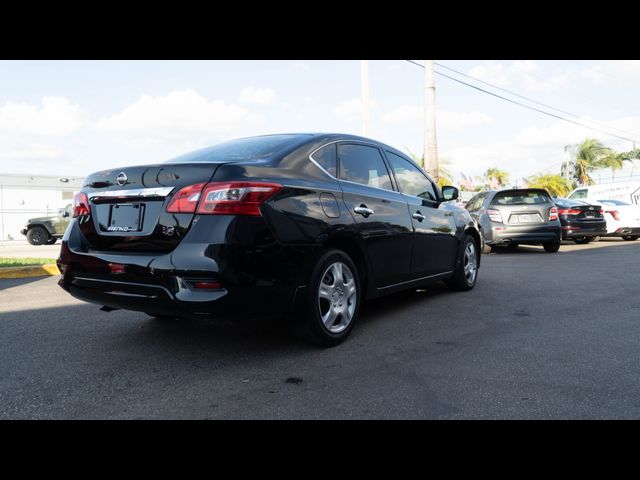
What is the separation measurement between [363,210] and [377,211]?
0.79 ft

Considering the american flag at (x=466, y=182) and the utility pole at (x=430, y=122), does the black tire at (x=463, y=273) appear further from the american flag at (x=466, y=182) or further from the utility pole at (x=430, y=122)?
the american flag at (x=466, y=182)

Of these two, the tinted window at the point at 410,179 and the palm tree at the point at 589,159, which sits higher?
the palm tree at the point at 589,159

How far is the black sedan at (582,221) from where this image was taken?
1399cm

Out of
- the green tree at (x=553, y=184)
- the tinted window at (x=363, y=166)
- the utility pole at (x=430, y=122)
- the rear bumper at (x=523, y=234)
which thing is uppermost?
the utility pole at (x=430, y=122)

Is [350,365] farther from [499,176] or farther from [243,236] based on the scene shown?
[499,176]

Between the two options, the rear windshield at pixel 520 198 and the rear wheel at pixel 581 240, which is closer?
the rear windshield at pixel 520 198

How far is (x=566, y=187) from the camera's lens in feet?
133

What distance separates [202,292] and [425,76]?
14.9 meters

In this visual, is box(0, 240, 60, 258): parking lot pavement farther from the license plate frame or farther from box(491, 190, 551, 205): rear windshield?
box(491, 190, 551, 205): rear windshield

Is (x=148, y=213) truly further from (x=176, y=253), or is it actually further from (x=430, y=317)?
(x=430, y=317)

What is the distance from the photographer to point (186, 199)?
126 inches

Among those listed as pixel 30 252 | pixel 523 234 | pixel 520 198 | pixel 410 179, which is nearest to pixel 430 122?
pixel 520 198

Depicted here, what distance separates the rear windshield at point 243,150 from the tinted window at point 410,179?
1.30m

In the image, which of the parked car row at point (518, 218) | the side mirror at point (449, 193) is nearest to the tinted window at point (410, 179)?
the side mirror at point (449, 193)
